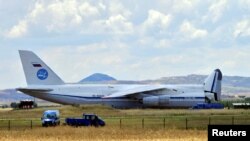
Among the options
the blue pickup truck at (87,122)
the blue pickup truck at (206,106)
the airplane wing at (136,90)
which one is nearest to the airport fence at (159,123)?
the blue pickup truck at (87,122)

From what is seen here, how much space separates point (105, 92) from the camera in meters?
126

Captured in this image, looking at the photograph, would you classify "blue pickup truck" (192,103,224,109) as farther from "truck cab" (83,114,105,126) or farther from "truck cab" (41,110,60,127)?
"truck cab" (83,114,105,126)

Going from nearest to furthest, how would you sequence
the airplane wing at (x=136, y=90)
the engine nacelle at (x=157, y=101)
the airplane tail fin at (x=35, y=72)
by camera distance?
the engine nacelle at (x=157, y=101)
the airplane wing at (x=136, y=90)
the airplane tail fin at (x=35, y=72)

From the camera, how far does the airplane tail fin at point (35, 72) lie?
128250 mm

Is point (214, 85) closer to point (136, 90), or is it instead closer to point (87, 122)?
point (136, 90)

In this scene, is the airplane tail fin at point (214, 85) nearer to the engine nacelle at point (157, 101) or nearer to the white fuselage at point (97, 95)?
the white fuselage at point (97, 95)

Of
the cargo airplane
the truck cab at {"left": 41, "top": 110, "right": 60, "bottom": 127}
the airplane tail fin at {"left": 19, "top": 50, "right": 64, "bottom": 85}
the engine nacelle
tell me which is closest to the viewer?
the truck cab at {"left": 41, "top": 110, "right": 60, "bottom": 127}

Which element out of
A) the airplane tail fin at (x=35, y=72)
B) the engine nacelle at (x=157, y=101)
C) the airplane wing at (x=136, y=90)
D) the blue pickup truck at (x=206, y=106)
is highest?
the airplane tail fin at (x=35, y=72)

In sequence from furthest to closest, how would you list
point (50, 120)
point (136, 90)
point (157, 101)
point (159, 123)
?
point (136, 90), point (157, 101), point (159, 123), point (50, 120)

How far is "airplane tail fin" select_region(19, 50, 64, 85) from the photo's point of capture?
128 metres

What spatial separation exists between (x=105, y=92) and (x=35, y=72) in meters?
14.3

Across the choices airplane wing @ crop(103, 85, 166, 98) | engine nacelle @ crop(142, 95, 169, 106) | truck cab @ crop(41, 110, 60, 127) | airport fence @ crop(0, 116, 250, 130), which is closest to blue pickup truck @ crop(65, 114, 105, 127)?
airport fence @ crop(0, 116, 250, 130)

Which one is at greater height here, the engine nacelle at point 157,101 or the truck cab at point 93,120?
the engine nacelle at point 157,101

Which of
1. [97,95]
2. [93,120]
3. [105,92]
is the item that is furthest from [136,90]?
[93,120]
